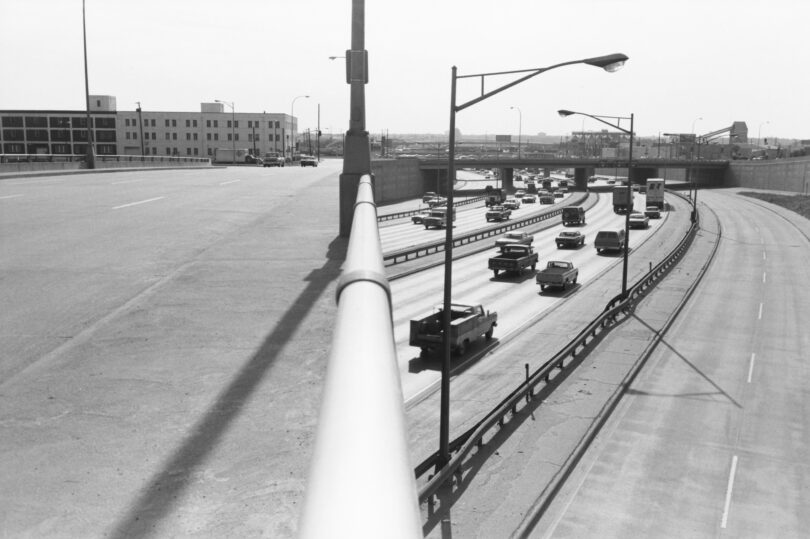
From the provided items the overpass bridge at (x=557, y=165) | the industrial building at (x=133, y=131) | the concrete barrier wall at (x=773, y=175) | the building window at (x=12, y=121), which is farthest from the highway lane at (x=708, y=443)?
the building window at (x=12, y=121)

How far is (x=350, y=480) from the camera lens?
1692 millimetres

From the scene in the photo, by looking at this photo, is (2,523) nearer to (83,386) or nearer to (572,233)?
(83,386)

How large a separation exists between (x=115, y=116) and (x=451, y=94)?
151 metres

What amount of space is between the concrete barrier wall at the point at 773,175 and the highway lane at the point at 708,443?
100 m

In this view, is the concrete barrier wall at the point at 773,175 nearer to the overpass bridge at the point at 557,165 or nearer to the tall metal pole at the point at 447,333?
the overpass bridge at the point at 557,165

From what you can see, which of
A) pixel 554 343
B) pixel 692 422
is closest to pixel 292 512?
pixel 692 422

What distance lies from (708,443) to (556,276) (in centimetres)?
2541

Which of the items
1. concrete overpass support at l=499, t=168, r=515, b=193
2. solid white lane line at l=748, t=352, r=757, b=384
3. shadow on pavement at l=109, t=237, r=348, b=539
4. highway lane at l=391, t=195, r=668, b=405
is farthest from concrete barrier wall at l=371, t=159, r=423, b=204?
shadow on pavement at l=109, t=237, r=348, b=539

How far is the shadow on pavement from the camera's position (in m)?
4.45

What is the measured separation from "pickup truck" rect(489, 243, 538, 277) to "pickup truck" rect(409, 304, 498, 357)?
1938 centimetres

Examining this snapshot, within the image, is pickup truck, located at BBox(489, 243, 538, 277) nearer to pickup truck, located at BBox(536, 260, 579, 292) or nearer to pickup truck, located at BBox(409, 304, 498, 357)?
pickup truck, located at BBox(536, 260, 579, 292)

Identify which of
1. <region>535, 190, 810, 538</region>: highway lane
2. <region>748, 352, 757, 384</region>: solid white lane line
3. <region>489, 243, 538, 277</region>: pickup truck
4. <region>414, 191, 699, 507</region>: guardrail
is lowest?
<region>748, 352, 757, 384</region>: solid white lane line

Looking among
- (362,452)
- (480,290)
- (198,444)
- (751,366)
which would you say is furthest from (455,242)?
(362,452)

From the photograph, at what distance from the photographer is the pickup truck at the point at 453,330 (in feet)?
102
